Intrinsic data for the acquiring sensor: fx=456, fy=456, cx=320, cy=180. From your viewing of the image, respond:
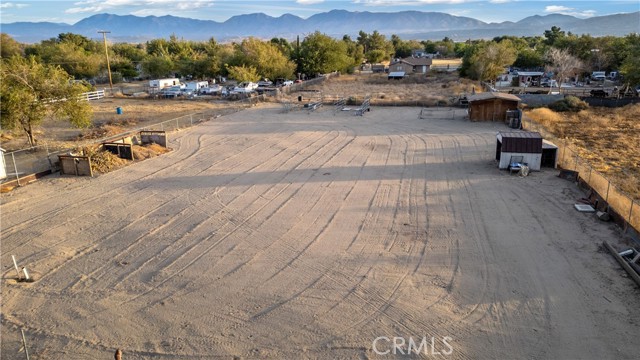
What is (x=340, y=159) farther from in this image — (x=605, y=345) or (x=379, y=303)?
(x=605, y=345)

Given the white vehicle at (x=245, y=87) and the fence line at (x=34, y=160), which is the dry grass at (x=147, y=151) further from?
the white vehicle at (x=245, y=87)

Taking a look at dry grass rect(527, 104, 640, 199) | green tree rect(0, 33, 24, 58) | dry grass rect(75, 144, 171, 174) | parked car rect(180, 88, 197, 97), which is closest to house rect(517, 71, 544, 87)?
dry grass rect(527, 104, 640, 199)

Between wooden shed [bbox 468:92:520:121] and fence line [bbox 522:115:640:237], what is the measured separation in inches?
326

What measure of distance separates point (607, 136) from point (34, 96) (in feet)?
115

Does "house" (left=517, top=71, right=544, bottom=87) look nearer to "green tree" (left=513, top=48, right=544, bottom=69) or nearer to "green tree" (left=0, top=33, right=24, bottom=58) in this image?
"green tree" (left=513, top=48, right=544, bottom=69)

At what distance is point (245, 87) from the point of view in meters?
52.7

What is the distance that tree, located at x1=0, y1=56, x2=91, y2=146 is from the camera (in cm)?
2403

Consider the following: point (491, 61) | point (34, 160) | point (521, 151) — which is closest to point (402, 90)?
point (491, 61)

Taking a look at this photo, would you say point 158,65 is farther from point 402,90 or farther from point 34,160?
point 34,160

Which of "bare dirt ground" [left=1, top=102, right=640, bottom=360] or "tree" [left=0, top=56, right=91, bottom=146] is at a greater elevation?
"tree" [left=0, top=56, right=91, bottom=146]

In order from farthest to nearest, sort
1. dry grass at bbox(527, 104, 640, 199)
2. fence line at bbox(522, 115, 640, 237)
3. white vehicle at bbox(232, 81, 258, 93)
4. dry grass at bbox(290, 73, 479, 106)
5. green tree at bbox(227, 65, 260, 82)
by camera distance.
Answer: green tree at bbox(227, 65, 260, 82) < white vehicle at bbox(232, 81, 258, 93) < dry grass at bbox(290, 73, 479, 106) < dry grass at bbox(527, 104, 640, 199) < fence line at bbox(522, 115, 640, 237)

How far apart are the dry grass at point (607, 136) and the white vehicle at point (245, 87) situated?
29.4 metres

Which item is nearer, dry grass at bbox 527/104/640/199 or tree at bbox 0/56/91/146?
dry grass at bbox 527/104/640/199

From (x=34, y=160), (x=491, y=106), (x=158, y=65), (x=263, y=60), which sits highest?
(x=263, y=60)
